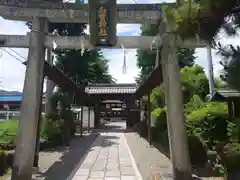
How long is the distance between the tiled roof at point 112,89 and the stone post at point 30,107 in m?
15.9

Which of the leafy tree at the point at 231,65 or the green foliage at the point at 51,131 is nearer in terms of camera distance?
the leafy tree at the point at 231,65

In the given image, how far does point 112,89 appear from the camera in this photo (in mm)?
23969

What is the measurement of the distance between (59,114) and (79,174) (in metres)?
7.07

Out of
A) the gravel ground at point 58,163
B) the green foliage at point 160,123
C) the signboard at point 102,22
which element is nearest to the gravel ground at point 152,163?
the green foliage at point 160,123

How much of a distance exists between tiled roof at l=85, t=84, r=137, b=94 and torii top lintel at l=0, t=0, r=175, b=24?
1553 centimetres

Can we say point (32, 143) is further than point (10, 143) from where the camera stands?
No

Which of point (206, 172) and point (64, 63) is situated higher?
point (64, 63)

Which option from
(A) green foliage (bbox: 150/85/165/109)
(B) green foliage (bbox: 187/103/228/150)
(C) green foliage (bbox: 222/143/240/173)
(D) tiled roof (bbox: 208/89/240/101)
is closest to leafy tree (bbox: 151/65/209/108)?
(A) green foliage (bbox: 150/85/165/109)

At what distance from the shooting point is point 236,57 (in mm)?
3516

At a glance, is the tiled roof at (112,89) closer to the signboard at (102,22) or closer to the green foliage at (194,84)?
the green foliage at (194,84)

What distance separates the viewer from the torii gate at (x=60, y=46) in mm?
6359

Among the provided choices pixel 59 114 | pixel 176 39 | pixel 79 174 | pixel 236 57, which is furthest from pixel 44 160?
pixel 236 57

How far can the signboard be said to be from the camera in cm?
706

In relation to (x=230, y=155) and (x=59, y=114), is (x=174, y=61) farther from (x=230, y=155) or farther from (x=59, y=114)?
(x=59, y=114)
